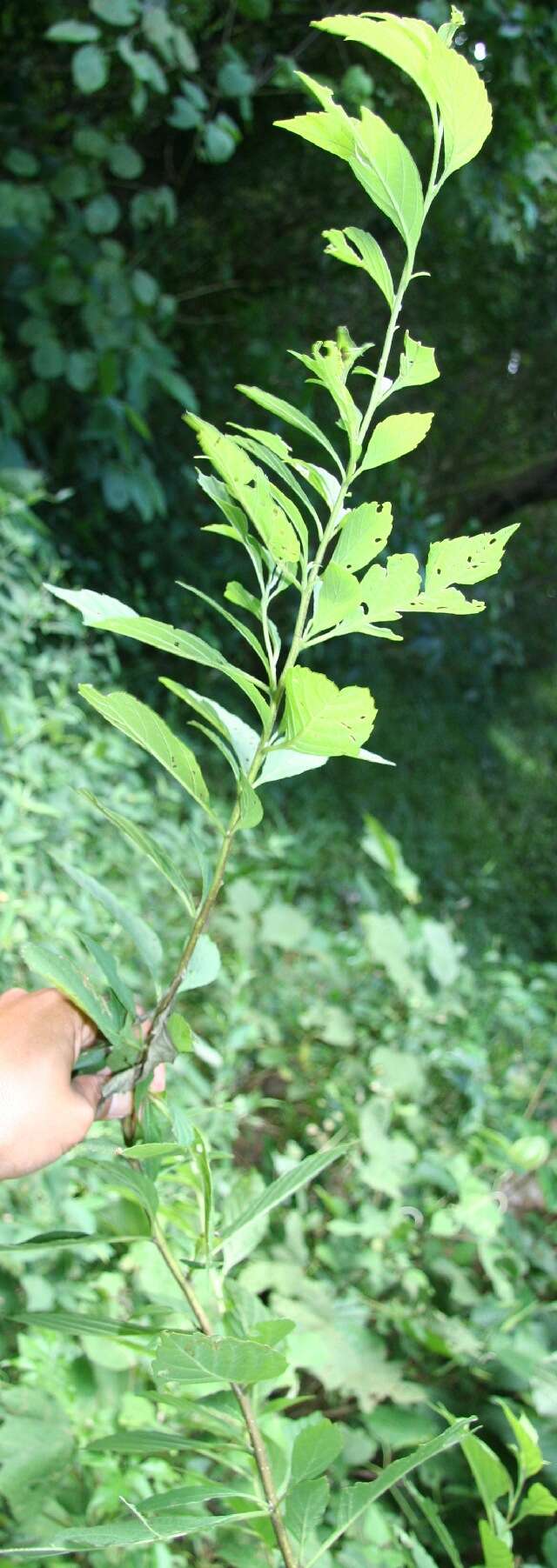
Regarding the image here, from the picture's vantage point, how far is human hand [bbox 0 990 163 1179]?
19.7 inches

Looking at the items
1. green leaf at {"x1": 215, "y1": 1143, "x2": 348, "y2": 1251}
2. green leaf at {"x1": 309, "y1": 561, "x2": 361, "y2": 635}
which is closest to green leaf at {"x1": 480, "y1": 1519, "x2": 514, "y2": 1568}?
green leaf at {"x1": 215, "y1": 1143, "x2": 348, "y2": 1251}

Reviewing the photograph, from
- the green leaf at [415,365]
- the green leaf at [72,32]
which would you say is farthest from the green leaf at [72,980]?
the green leaf at [72,32]

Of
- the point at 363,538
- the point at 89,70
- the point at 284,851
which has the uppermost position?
the point at 363,538

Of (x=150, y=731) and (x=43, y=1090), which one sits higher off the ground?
(x=150, y=731)

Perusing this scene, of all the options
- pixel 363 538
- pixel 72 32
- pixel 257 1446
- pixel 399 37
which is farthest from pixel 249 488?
pixel 72 32

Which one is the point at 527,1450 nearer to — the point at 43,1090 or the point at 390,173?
the point at 43,1090

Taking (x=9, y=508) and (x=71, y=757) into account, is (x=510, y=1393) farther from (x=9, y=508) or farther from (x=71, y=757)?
(x=9, y=508)

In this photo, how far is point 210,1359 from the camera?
42 centimetres

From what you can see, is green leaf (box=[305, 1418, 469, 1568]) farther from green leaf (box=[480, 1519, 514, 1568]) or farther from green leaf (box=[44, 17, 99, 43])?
green leaf (box=[44, 17, 99, 43])

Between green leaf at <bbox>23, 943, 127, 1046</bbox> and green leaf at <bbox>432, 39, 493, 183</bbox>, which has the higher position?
green leaf at <bbox>432, 39, 493, 183</bbox>

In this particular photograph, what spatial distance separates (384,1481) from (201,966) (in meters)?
0.21

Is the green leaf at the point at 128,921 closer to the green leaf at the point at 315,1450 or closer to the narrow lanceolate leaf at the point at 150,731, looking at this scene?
the narrow lanceolate leaf at the point at 150,731

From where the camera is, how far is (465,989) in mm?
1583

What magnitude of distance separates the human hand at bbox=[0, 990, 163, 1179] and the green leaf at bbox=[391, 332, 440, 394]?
0.29m
